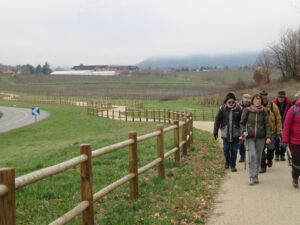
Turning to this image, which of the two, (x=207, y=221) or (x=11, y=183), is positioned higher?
(x=11, y=183)

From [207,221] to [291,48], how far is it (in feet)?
211

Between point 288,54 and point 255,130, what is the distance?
206ft

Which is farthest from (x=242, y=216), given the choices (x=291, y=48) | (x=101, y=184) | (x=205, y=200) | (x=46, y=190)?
(x=291, y=48)

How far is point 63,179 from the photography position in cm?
799

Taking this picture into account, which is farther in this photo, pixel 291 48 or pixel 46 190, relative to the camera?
pixel 291 48

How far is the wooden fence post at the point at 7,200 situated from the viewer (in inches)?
121

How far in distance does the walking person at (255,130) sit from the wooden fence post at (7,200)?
549 cm

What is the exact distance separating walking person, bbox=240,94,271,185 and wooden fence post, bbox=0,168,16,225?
216 inches

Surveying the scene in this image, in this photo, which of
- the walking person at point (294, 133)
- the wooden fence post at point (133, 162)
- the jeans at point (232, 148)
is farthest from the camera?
the jeans at point (232, 148)

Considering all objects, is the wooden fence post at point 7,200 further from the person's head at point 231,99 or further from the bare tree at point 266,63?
the bare tree at point 266,63

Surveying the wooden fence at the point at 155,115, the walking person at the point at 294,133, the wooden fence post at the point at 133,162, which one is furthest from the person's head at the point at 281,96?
the wooden fence at the point at 155,115

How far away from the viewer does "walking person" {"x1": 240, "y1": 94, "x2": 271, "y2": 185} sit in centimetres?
759

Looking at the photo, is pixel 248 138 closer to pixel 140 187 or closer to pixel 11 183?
pixel 140 187

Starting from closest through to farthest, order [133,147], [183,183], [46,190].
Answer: [133,147] → [46,190] → [183,183]
